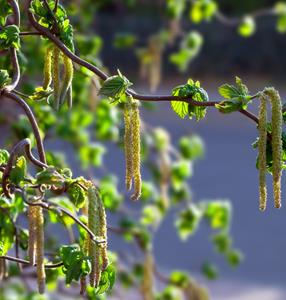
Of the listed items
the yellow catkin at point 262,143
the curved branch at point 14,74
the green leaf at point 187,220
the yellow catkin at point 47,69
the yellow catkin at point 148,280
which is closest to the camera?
the yellow catkin at point 262,143

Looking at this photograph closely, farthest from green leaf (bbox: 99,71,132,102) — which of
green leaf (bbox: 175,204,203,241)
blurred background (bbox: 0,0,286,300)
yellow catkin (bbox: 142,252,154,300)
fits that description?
green leaf (bbox: 175,204,203,241)

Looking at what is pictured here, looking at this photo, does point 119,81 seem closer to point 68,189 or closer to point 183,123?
point 68,189

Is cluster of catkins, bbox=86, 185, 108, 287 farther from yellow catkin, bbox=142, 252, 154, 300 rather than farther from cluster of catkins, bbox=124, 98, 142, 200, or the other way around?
yellow catkin, bbox=142, 252, 154, 300

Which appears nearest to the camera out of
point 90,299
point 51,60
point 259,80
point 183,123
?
point 51,60

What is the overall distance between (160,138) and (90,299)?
1515 mm

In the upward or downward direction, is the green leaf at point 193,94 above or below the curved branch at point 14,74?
below

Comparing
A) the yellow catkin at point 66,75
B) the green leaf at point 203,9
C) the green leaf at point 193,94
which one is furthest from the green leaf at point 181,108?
the green leaf at point 203,9

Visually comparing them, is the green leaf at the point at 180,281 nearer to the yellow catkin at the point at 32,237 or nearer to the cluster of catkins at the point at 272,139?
the yellow catkin at the point at 32,237

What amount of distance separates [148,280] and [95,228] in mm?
1805

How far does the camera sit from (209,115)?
10820 millimetres

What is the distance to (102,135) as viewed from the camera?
3.10m

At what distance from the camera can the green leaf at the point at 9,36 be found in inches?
53.1

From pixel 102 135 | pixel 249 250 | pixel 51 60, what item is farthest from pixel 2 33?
pixel 249 250

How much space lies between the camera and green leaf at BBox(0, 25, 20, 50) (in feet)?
4.42
